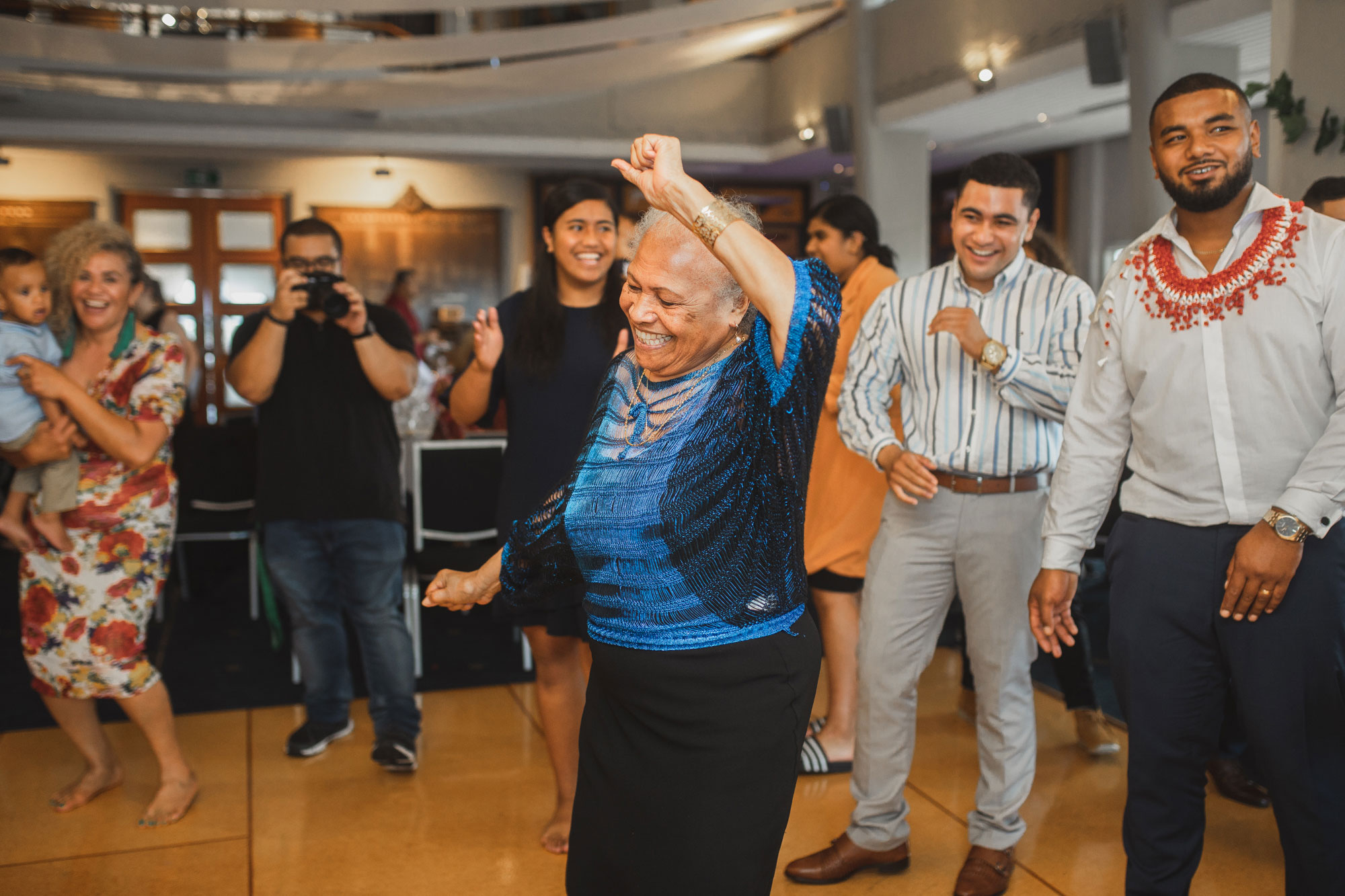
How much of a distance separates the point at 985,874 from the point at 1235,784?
1.05m

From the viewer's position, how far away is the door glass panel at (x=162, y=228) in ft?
36.1

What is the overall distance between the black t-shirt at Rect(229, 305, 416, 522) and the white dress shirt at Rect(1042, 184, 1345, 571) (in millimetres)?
2052

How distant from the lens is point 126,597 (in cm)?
295

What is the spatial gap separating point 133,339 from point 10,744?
1553 mm

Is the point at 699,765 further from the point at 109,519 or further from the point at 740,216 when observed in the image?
the point at 109,519

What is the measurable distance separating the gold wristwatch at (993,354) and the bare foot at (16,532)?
2.50 m

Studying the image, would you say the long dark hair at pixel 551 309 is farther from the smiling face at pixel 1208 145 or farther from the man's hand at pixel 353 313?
the smiling face at pixel 1208 145

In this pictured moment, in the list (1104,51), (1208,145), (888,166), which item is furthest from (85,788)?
(888,166)

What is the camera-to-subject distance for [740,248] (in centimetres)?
141

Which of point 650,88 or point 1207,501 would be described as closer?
point 1207,501

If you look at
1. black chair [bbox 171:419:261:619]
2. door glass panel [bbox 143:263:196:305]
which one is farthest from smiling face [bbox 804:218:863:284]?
door glass panel [bbox 143:263:196:305]

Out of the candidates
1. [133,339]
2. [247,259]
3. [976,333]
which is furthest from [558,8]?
[976,333]

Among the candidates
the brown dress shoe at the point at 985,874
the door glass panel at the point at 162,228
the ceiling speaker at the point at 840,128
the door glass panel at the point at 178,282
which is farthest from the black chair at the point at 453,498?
the door glass panel at the point at 162,228

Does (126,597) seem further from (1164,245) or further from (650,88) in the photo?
(650,88)
